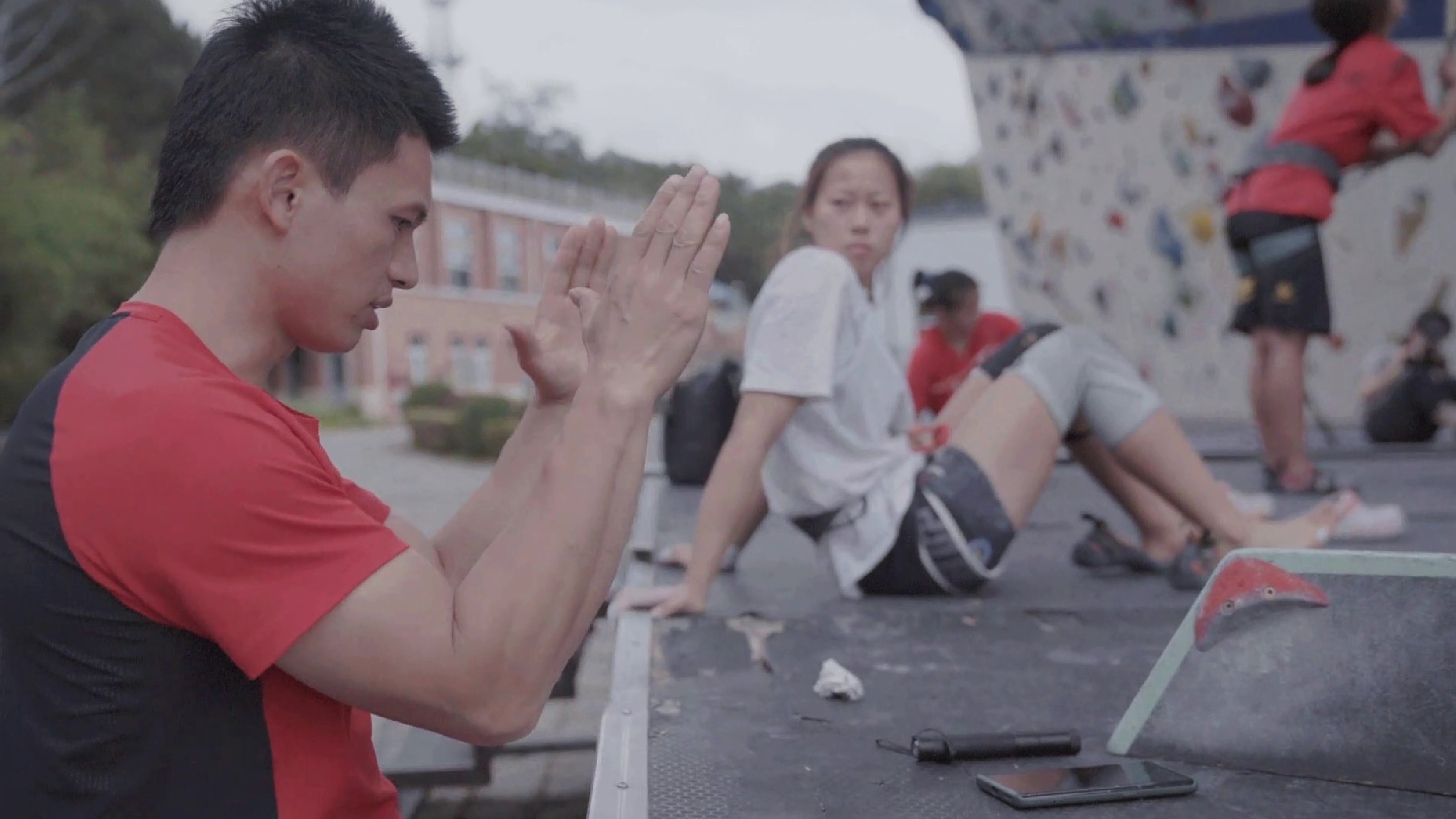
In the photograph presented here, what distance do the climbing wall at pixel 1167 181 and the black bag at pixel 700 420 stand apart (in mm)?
3574

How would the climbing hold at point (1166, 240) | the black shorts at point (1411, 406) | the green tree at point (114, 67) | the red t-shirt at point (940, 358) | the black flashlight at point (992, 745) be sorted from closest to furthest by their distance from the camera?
the black flashlight at point (992, 745) → the red t-shirt at point (940, 358) → the black shorts at point (1411, 406) → the climbing hold at point (1166, 240) → the green tree at point (114, 67)

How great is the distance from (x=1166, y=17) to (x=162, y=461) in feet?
23.2

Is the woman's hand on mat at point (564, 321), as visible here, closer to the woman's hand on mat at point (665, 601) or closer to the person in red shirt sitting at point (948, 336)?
the woman's hand on mat at point (665, 601)

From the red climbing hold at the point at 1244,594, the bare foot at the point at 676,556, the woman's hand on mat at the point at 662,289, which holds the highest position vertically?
the woman's hand on mat at the point at 662,289

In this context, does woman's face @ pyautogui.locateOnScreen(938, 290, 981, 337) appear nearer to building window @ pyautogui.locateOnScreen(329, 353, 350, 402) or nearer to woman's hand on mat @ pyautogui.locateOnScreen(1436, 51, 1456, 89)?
woman's hand on mat @ pyautogui.locateOnScreen(1436, 51, 1456, 89)

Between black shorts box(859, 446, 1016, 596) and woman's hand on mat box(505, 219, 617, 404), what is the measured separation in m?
1.31

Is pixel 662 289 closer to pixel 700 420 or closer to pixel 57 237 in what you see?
pixel 700 420

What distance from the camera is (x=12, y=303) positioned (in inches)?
709

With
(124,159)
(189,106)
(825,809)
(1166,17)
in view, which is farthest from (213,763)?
(124,159)

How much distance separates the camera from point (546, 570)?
93 cm

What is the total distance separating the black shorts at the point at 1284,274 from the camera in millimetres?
3832

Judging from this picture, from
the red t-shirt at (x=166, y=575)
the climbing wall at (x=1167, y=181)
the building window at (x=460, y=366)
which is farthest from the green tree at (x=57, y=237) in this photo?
the red t-shirt at (x=166, y=575)

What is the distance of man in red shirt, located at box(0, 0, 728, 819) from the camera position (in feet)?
2.79

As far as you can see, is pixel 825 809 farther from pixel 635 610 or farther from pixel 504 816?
pixel 504 816
